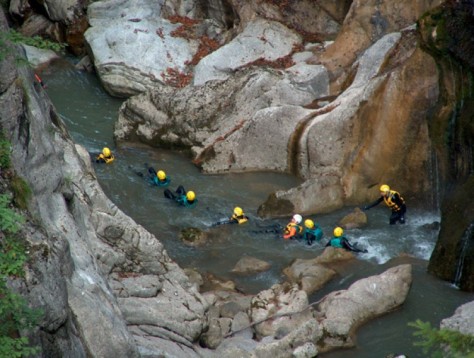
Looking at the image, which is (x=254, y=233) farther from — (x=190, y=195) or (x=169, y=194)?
(x=169, y=194)

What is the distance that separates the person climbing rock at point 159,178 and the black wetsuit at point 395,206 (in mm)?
6326

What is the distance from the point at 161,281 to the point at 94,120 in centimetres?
A: 1467

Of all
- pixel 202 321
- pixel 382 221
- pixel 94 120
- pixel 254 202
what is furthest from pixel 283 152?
pixel 202 321

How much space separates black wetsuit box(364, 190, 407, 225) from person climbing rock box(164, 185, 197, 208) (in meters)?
5.07

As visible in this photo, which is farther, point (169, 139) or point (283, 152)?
point (169, 139)

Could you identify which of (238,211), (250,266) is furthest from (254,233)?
(250,266)

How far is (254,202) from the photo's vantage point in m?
23.4

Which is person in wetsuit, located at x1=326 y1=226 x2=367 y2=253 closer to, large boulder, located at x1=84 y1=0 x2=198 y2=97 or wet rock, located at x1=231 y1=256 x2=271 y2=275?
wet rock, located at x1=231 y1=256 x2=271 y2=275

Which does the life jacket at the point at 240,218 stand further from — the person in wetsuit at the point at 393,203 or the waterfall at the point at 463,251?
the waterfall at the point at 463,251

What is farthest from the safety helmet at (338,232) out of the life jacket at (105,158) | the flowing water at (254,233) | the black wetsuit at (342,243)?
the life jacket at (105,158)

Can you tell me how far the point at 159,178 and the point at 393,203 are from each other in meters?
7.19

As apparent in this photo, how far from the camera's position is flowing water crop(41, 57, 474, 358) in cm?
1717

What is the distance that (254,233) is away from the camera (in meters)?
21.8

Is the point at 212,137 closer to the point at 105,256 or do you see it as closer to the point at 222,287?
the point at 222,287
